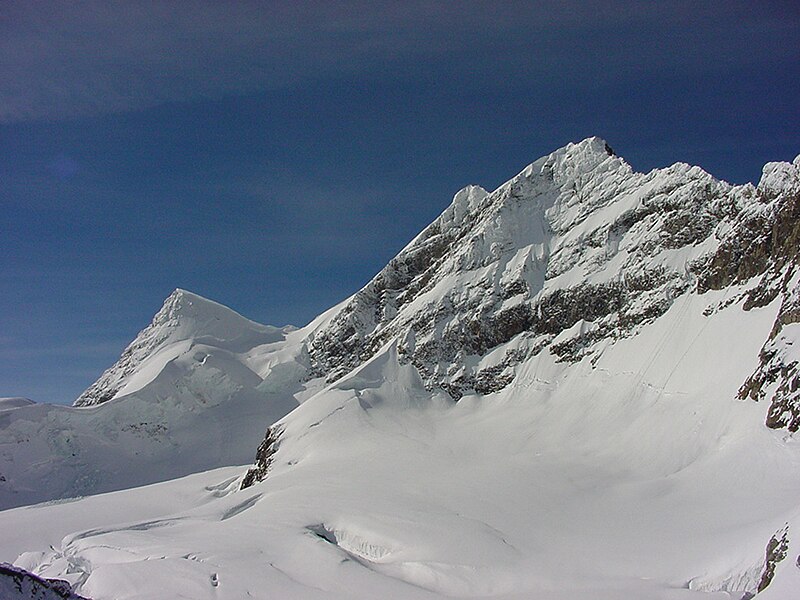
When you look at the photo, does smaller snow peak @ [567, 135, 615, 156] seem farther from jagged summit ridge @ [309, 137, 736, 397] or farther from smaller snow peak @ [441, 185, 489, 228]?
smaller snow peak @ [441, 185, 489, 228]

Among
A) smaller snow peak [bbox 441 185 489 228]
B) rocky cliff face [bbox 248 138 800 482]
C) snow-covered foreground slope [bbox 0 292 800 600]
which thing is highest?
smaller snow peak [bbox 441 185 489 228]

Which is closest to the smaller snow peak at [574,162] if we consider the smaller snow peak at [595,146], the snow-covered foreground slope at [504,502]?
the smaller snow peak at [595,146]

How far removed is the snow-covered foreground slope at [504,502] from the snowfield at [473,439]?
0.70 feet

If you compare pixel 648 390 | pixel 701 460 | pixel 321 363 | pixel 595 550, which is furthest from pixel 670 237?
pixel 321 363

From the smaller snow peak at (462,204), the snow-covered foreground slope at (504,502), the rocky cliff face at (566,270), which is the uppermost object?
the smaller snow peak at (462,204)

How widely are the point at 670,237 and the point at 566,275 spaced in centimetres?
1218

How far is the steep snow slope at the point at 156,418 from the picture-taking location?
75938 millimetres

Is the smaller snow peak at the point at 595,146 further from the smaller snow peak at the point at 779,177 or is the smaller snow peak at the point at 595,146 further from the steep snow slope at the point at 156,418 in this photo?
the steep snow slope at the point at 156,418

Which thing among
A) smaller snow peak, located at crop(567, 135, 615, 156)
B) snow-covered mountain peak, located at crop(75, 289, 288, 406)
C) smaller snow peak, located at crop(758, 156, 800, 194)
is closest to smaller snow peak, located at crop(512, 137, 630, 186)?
smaller snow peak, located at crop(567, 135, 615, 156)

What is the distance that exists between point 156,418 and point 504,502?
58678mm

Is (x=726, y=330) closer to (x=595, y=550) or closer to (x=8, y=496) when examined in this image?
(x=595, y=550)

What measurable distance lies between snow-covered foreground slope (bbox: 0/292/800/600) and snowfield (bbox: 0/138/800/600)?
0.70 ft

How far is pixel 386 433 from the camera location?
205ft

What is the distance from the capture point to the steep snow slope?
249 ft
